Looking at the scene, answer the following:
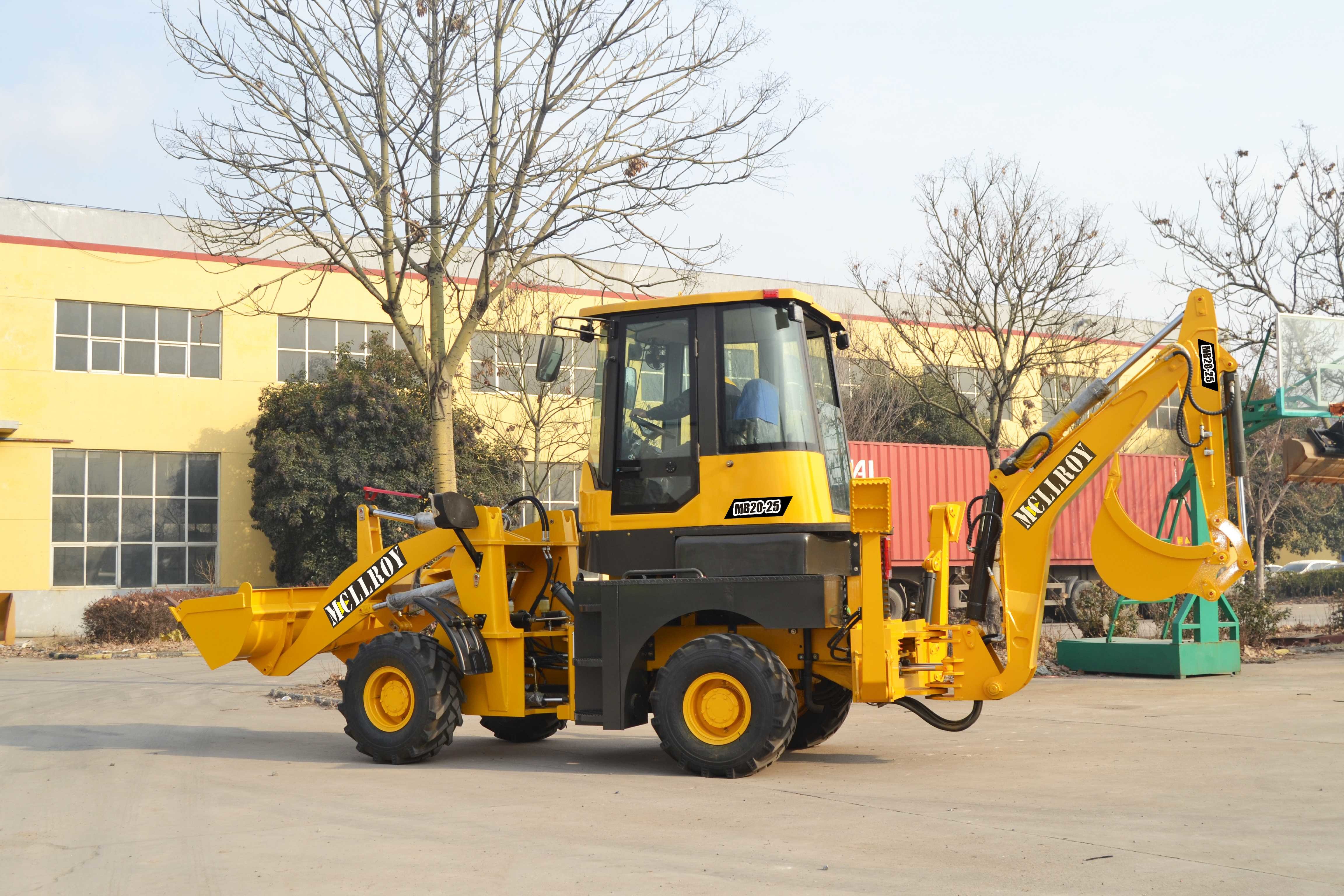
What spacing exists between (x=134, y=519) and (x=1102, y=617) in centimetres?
2111

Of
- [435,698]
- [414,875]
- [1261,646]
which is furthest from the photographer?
[1261,646]

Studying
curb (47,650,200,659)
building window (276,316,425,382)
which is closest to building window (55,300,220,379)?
building window (276,316,425,382)

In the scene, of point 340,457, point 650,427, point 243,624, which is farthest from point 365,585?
point 340,457

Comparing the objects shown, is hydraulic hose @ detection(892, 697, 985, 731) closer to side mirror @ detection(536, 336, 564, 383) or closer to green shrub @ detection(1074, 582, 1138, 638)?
side mirror @ detection(536, 336, 564, 383)

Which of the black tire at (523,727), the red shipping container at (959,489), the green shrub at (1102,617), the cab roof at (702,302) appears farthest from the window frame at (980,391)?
the cab roof at (702,302)

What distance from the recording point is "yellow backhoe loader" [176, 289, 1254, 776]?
25.1 feet

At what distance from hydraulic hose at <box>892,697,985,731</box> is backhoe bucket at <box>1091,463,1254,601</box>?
1296 mm

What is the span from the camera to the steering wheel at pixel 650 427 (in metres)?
8.09

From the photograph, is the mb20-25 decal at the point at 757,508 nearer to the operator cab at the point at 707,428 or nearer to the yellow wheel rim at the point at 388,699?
the operator cab at the point at 707,428

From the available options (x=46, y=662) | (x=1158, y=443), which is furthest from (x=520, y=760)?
(x=1158, y=443)

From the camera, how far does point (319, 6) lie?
13.1m

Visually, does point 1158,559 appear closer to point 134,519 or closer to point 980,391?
point 980,391

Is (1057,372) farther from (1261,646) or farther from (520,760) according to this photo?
(520,760)

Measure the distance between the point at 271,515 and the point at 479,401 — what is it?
18.3ft
